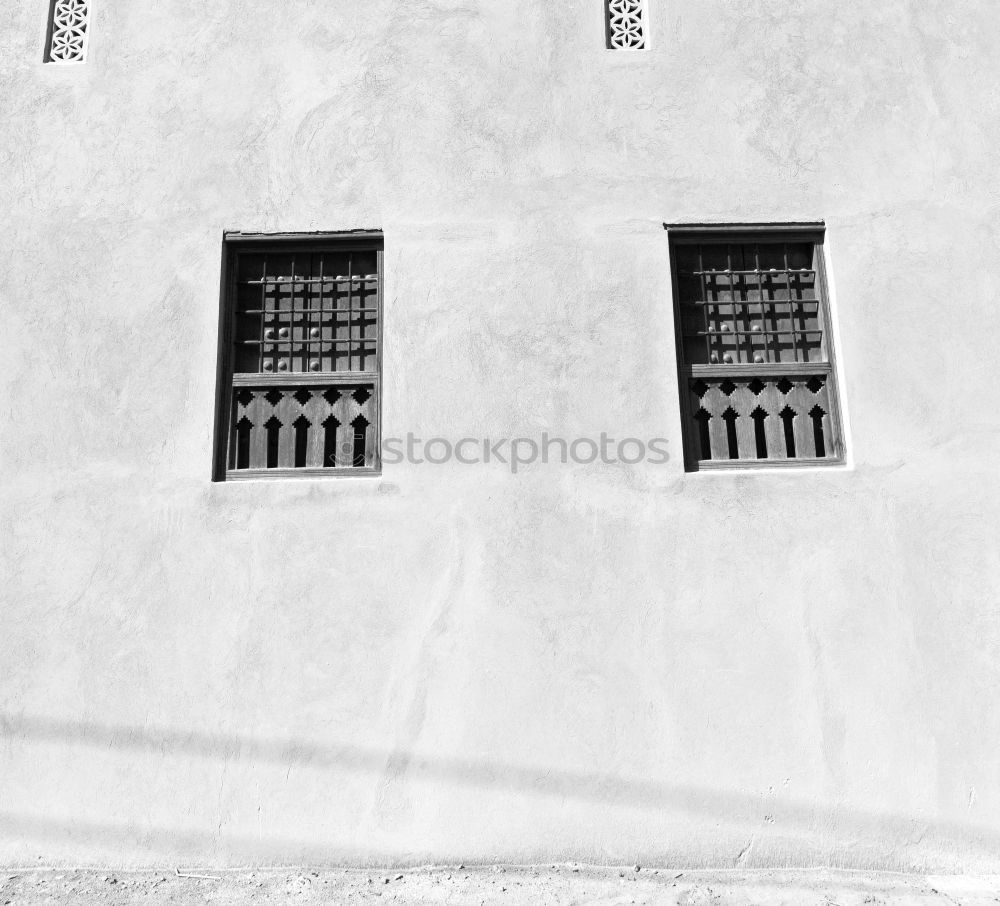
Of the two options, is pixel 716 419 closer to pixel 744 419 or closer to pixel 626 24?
pixel 744 419

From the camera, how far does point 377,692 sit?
421cm

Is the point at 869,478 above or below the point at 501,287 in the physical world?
below

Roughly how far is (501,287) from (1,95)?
2703mm

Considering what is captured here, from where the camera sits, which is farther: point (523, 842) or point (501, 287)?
point (501, 287)

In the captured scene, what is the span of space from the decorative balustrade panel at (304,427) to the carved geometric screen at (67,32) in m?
1.96

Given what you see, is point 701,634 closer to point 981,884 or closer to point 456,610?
point 456,610

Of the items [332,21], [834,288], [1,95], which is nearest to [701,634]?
[834,288]

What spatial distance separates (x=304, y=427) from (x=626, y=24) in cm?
257

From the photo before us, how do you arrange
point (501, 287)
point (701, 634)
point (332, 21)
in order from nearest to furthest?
point (701, 634), point (501, 287), point (332, 21)

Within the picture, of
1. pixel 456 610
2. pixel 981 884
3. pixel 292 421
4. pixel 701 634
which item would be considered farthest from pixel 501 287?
pixel 981 884

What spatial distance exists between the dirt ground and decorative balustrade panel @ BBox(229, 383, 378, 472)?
1768mm

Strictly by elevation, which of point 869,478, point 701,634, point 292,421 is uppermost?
point 292,421

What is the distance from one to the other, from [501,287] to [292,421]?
1.16 m

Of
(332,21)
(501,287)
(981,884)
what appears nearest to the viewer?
(981,884)
